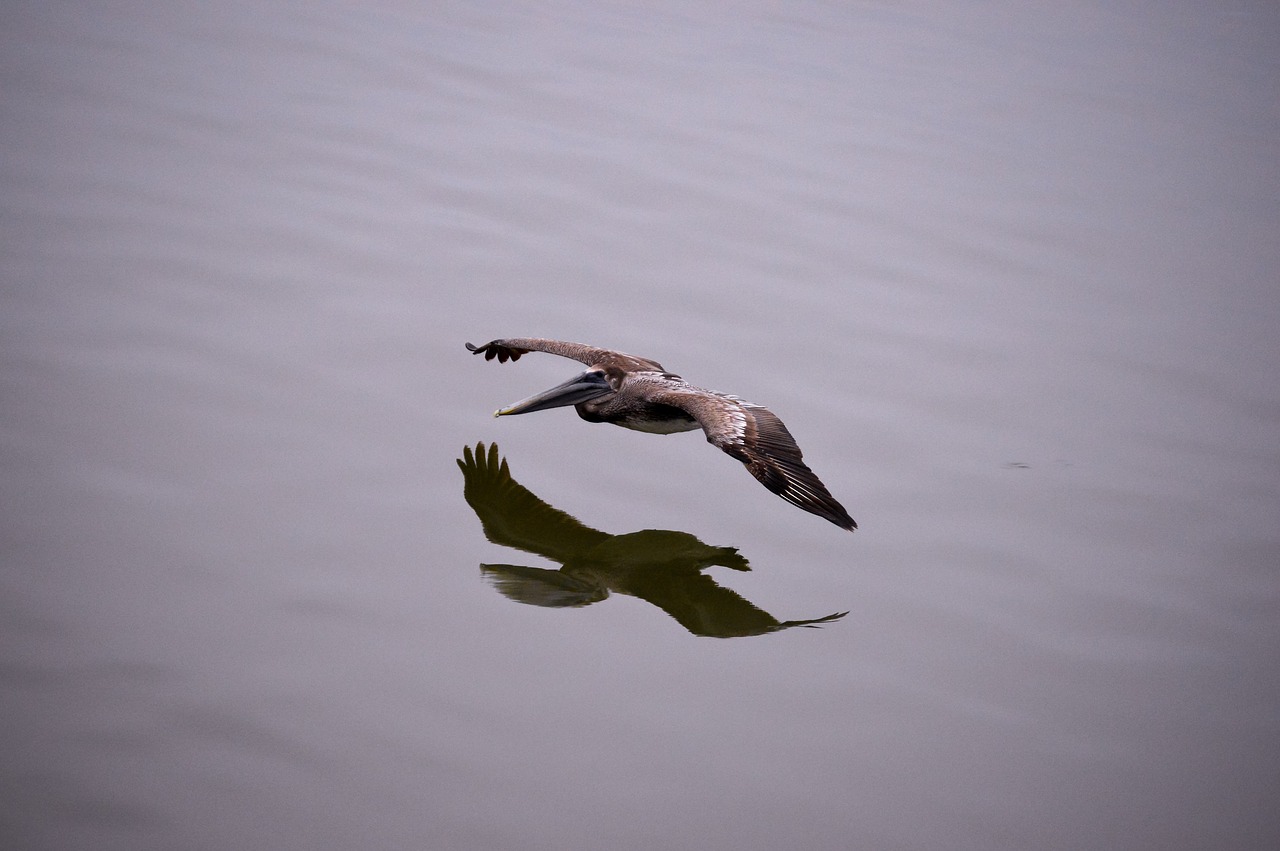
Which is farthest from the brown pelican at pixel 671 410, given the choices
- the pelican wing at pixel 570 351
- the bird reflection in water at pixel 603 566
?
the bird reflection in water at pixel 603 566

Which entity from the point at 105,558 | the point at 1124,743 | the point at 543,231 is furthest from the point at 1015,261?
the point at 105,558

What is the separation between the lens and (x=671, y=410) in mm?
7516

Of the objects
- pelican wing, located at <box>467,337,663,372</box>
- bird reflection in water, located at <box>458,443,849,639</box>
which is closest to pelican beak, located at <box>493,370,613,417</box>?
pelican wing, located at <box>467,337,663,372</box>

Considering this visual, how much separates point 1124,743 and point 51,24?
44.6 feet

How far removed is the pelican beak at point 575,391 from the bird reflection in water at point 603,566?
2.20ft

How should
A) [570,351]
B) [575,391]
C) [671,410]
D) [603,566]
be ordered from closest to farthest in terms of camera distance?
[603,566]
[671,410]
[575,391]
[570,351]

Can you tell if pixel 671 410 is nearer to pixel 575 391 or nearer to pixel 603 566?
pixel 575 391

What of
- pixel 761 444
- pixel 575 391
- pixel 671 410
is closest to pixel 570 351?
pixel 575 391

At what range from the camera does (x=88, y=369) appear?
759cm

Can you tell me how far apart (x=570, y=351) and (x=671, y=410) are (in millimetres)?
1071

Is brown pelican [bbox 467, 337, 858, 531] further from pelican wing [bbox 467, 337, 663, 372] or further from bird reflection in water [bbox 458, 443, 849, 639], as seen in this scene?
bird reflection in water [bbox 458, 443, 849, 639]

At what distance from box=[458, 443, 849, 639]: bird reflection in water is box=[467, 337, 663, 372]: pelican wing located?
118 cm

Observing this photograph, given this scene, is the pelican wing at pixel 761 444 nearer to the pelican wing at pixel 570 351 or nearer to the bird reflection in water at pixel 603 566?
the bird reflection in water at pixel 603 566

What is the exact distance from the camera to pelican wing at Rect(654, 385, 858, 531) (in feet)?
20.3
